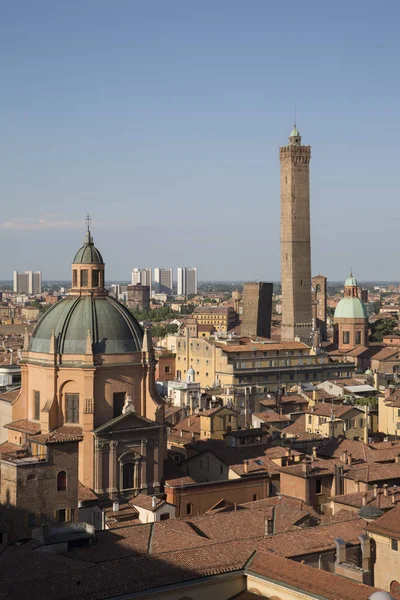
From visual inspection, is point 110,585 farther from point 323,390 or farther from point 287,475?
point 323,390

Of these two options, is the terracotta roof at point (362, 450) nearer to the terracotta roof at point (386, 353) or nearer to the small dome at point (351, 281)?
the terracotta roof at point (386, 353)

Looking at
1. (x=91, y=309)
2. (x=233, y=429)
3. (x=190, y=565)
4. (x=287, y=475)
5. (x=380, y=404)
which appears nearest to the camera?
(x=190, y=565)

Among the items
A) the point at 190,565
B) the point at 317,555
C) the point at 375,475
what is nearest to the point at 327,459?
the point at 375,475

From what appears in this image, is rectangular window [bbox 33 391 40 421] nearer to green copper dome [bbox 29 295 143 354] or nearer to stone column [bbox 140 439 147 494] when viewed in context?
green copper dome [bbox 29 295 143 354]

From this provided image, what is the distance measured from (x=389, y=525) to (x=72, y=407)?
14329 mm

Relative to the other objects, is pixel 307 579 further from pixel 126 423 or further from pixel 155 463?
pixel 155 463

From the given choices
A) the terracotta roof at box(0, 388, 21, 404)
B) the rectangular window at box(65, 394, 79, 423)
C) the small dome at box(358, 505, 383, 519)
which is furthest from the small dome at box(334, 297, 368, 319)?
the small dome at box(358, 505, 383, 519)

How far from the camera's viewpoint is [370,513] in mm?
23906

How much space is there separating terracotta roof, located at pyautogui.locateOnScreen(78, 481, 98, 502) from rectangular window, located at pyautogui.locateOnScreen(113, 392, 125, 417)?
2.85 meters

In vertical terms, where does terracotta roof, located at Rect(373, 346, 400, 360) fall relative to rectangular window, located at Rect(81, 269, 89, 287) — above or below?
below

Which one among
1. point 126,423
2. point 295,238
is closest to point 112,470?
point 126,423

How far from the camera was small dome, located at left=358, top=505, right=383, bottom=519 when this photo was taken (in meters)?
23.8

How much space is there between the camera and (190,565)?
1858 centimetres

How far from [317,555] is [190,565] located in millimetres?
3614
